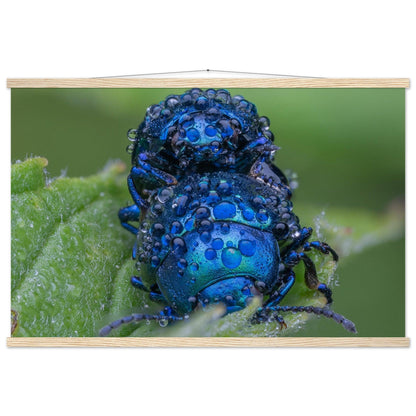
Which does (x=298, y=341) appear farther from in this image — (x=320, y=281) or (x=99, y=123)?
(x=99, y=123)

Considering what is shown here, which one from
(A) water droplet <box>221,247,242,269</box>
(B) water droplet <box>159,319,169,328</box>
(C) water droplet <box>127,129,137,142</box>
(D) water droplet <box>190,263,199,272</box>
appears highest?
(C) water droplet <box>127,129,137,142</box>

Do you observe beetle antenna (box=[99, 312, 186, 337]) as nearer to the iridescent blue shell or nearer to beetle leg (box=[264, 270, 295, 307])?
the iridescent blue shell

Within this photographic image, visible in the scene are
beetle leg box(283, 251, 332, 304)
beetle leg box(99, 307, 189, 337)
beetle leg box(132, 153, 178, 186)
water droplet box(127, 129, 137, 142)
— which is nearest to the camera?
beetle leg box(99, 307, 189, 337)

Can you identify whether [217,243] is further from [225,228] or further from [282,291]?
[282,291]

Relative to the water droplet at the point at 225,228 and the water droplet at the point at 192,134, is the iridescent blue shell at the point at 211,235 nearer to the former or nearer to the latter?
the water droplet at the point at 225,228

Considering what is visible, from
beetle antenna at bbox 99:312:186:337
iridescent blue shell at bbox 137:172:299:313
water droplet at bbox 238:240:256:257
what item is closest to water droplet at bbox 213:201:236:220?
iridescent blue shell at bbox 137:172:299:313

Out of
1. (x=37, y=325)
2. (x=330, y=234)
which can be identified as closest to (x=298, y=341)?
(x=330, y=234)

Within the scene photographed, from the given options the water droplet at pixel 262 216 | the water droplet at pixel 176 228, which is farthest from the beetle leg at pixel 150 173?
the water droplet at pixel 262 216
